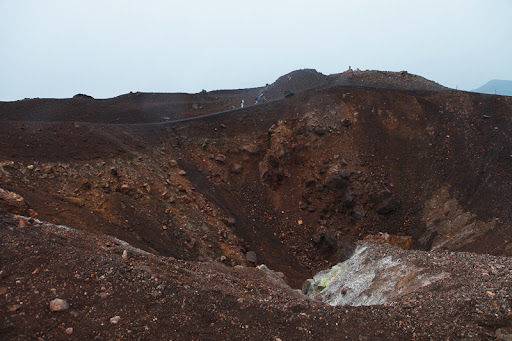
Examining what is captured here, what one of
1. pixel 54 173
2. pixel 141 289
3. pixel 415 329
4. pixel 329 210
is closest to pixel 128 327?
pixel 141 289

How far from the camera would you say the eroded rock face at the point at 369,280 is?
395 inches

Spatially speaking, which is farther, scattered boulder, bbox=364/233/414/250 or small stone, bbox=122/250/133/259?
scattered boulder, bbox=364/233/414/250

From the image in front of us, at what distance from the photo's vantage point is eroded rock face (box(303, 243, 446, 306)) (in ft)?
32.9

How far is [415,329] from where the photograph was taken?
6453 mm

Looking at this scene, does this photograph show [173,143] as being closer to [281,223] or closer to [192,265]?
[281,223]

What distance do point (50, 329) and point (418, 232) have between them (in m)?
18.0

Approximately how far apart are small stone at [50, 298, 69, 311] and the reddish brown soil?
6.58 metres

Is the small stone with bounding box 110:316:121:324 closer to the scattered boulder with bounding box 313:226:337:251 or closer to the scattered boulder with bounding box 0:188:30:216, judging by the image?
the scattered boulder with bounding box 0:188:30:216

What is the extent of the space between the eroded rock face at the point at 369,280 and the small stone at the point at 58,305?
26.2 ft

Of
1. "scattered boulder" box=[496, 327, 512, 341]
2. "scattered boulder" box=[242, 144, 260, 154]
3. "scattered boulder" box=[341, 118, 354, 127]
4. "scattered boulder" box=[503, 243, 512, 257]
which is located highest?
"scattered boulder" box=[341, 118, 354, 127]

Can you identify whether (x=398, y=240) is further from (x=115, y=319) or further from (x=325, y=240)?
(x=115, y=319)

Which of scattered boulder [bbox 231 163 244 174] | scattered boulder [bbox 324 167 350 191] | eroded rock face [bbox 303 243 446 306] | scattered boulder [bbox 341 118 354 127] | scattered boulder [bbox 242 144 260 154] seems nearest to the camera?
eroded rock face [bbox 303 243 446 306]

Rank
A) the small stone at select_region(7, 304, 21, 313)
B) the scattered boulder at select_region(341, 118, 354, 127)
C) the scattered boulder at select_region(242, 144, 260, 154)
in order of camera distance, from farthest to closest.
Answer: the scattered boulder at select_region(341, 118, 354, 127) → the scattered boulder at select_region(242, 144, 260, 154) → the small stone at select_region(7, 304, 21, 313)

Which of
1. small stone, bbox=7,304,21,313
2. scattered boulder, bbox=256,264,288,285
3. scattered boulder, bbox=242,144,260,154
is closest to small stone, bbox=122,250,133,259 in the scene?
small stone, bbox=7,304,21,313
